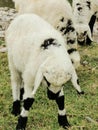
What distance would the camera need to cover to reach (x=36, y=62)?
577cm

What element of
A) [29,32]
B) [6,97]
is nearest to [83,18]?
[6,97]

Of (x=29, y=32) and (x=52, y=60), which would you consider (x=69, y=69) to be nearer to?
(x=52, y=60)

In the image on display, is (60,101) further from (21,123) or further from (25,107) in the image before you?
(21,123)

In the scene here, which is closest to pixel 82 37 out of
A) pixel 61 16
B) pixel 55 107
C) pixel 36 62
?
pixel 61 16

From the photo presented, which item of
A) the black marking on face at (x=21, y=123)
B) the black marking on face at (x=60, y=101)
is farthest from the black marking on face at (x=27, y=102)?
the black marking on face at (x=60, y=101)

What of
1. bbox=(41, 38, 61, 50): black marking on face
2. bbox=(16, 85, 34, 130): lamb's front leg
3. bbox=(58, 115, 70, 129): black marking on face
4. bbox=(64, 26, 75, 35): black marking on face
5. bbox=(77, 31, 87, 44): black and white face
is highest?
bbox=(41, 38, 61, 50): black marking on face

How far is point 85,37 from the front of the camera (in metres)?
10.2

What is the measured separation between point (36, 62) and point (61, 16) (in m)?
2.63

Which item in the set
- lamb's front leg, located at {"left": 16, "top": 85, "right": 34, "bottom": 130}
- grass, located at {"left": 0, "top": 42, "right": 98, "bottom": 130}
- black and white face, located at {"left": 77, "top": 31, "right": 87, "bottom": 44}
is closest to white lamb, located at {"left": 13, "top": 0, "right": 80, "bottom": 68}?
grass, located at {"left": 0, "top": 42, "right": 98, "bottom": 130}

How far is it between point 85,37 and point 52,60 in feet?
15.9

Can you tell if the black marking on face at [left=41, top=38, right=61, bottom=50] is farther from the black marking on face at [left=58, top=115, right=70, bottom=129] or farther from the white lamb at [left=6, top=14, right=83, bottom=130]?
the black marking on face at [left=58, top=115, right=70, bottom=129]

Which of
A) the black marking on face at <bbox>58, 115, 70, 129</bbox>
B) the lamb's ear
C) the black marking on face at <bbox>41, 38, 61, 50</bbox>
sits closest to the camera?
the lamb's ear

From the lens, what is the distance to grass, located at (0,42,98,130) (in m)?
6.48

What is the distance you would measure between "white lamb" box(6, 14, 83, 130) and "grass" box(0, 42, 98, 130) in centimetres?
24
